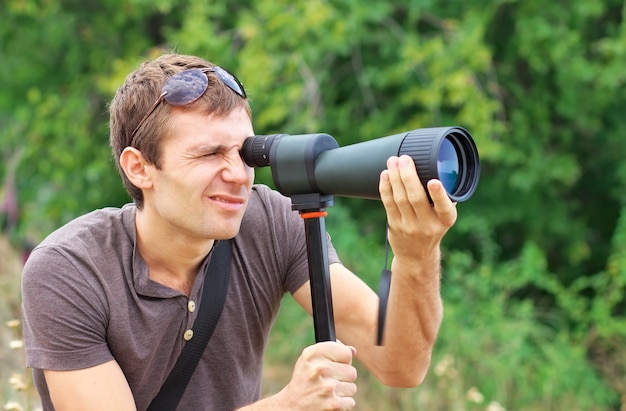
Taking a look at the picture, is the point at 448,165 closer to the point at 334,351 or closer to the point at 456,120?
the point at 334,351

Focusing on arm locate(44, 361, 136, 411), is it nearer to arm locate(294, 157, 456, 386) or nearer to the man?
the man

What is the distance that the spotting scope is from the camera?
1908mm

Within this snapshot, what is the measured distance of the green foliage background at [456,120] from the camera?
5672 mm

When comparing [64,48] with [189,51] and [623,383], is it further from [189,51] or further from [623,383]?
[623,383]

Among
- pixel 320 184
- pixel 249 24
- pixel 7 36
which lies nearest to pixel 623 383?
pixel 249 24

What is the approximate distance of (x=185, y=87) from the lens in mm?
2373

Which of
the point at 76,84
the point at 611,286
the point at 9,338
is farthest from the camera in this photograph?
the point at 76,84

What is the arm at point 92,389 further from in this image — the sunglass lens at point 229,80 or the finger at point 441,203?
the finger at point 441,203

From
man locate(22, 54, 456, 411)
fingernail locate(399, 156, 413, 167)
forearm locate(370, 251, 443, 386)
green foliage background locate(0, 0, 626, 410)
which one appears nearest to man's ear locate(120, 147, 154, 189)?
man locate(22, 54, 456, 411)

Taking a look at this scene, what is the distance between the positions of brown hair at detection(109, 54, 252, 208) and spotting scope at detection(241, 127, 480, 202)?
210mm

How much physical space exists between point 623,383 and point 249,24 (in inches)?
134

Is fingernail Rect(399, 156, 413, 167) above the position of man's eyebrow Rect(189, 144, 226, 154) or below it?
below

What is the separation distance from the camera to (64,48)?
8.05 meters

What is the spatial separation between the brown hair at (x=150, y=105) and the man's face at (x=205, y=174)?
1.0 inches
